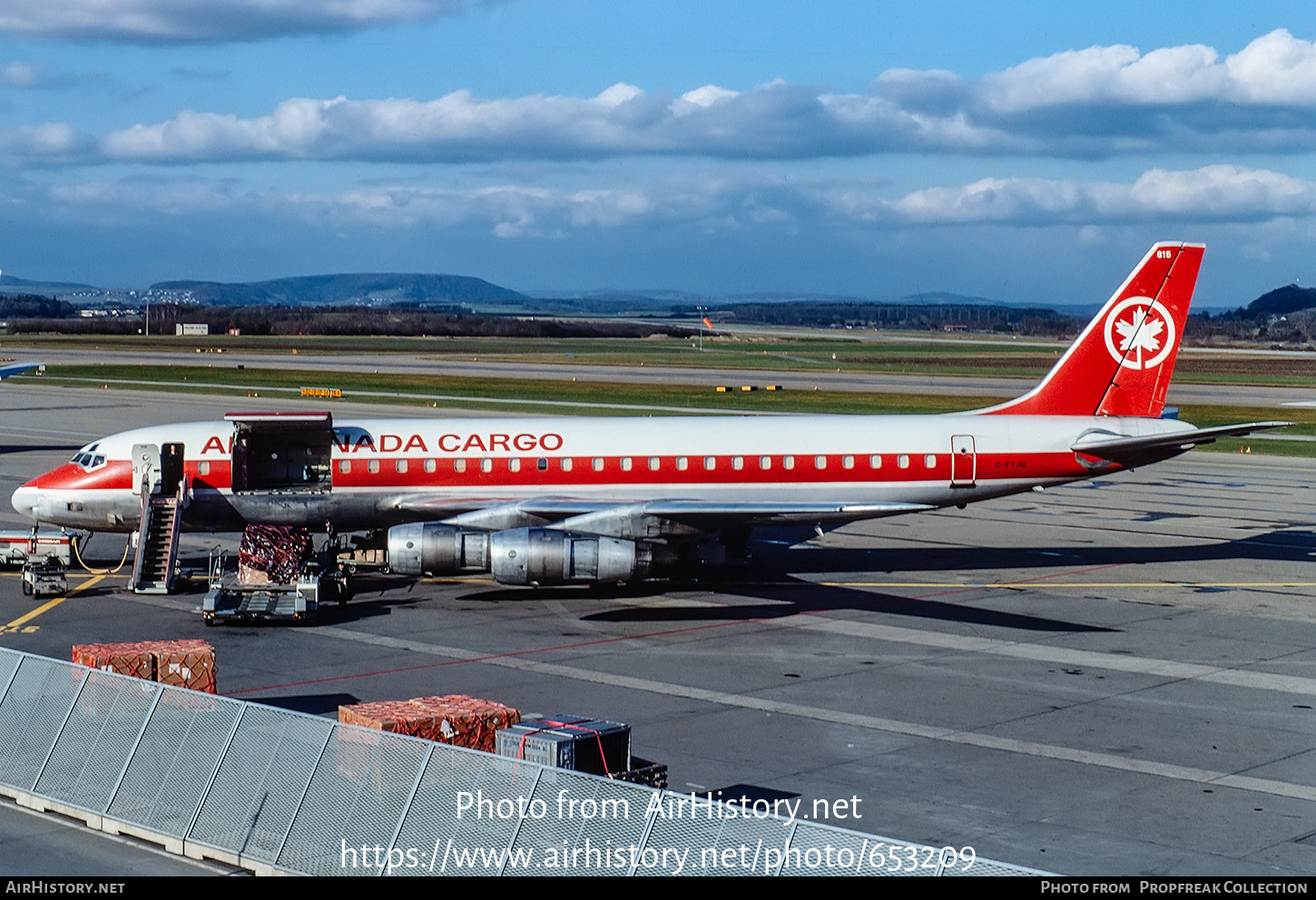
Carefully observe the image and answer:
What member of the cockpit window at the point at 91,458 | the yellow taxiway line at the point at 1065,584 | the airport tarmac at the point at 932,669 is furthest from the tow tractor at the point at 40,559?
the yellow taxiway line at the point at 1065,584

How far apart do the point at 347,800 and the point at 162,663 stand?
8175mm

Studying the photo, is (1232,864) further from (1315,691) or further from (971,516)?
(971,516)

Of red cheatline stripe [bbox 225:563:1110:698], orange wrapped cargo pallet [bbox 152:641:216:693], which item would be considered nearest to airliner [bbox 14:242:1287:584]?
red cheatline stripe [bbox 225:563:1110:698]

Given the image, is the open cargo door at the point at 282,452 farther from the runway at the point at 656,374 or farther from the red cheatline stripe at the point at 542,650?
the runway at the point at 656,374

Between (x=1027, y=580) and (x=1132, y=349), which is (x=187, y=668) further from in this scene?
(x=1132, y=349)

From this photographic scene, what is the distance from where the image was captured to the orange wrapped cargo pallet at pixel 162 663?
2253cm

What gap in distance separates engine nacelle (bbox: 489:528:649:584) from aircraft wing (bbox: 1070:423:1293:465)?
13.2 meters

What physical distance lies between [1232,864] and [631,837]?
814cm

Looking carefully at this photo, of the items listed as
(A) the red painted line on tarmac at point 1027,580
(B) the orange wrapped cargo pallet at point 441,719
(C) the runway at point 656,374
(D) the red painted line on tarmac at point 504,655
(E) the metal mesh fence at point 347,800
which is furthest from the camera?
(C) the runway at point 656,374

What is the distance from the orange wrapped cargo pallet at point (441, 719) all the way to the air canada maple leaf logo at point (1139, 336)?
25349mm

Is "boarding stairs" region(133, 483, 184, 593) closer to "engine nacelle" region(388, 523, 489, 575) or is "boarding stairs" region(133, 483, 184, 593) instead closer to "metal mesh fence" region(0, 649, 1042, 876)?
"engine nacelle" region(388, 523, 489, 575)

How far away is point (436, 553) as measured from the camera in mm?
32500

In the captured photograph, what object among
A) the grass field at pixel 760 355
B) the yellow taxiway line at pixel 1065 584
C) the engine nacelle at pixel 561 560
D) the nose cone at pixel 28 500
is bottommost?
the yellow taxiway line at pixel 1065 584

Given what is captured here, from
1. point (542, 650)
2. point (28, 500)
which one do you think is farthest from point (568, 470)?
point (28, 500)
